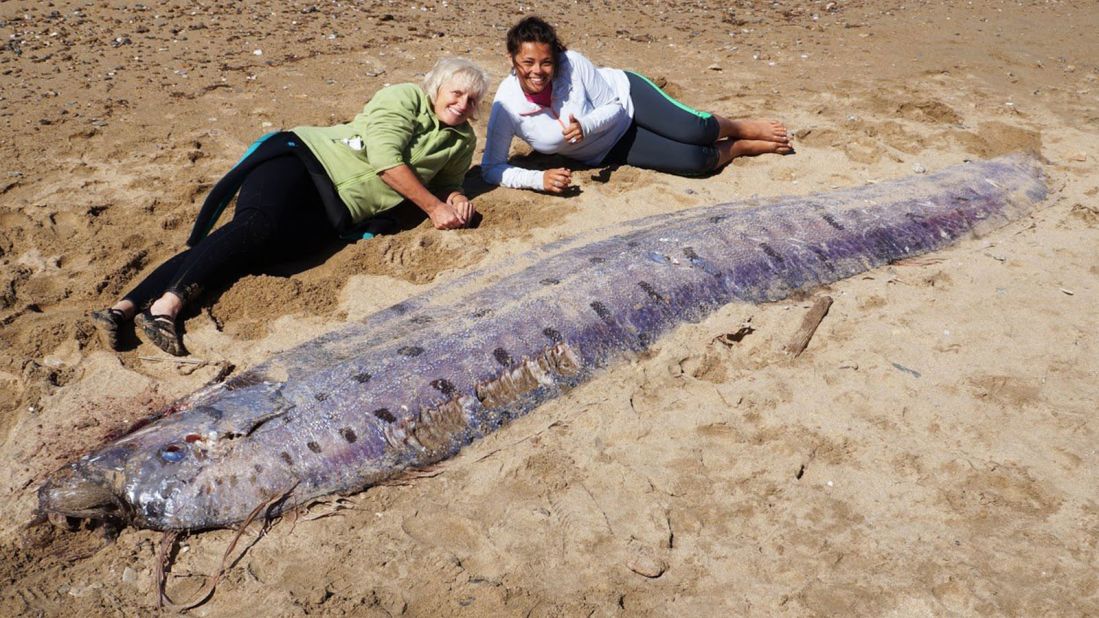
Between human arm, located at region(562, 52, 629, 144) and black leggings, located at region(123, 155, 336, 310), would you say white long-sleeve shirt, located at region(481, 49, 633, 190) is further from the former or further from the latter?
black leggings, located at region(123, 155, 336, 310)

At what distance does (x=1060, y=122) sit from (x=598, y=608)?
5773mm

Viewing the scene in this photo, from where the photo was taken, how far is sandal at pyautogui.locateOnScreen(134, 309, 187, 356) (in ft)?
12.1

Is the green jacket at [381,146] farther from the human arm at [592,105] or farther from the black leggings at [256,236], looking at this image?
the human arm at [592,105]

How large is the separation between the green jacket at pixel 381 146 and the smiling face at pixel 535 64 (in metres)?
0.55

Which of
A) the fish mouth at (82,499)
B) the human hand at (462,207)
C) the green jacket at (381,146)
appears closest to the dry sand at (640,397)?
the fish mouth at (82,499)

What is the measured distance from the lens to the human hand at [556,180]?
5016 millimetres

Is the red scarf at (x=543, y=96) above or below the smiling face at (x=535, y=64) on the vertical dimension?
below

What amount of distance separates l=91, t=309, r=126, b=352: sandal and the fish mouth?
94cm

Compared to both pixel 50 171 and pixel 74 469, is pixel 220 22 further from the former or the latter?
pixel 74 469

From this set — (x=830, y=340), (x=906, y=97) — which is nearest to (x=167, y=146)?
(x=830, y=340)

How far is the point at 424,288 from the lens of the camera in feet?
13.9

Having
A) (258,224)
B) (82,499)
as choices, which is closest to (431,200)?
(258,224)

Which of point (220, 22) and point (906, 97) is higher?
point (220, 22)

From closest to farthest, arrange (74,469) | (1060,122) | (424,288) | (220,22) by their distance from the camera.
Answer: (74,469) < (424,288) < (1060,122) < (220,22)
